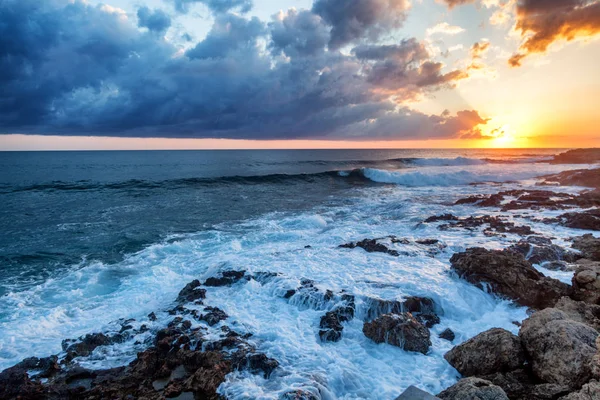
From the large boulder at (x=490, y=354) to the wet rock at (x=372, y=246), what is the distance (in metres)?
6.20

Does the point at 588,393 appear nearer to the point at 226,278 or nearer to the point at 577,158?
the point at 226,278

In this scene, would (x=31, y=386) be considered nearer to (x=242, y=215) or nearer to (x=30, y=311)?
(x=30, y=311)

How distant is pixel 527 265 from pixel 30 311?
14.2 m

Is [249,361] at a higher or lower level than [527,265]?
lower

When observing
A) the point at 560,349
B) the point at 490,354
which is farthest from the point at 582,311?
the point at 490,354

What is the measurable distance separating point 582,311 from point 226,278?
9007mm

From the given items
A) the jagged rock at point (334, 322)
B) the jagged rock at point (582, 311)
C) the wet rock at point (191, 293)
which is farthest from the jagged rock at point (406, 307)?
the wet rock at point (191, 293)

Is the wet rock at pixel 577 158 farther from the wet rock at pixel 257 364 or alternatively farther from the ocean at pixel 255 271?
the wet rock at pixel 257 364

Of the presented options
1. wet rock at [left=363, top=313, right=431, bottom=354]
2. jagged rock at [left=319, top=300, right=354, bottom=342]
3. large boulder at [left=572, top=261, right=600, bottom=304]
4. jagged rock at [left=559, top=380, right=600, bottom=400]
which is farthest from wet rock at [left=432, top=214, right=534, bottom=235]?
jagged rock at [left=559, top=380, right=600, bottom=400]

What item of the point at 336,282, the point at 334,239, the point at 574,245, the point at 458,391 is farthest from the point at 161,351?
the point at 574,245

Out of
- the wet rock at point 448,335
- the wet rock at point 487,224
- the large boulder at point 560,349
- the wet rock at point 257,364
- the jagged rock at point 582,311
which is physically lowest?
the wet rock at point 257,364

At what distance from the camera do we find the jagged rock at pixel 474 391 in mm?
4199

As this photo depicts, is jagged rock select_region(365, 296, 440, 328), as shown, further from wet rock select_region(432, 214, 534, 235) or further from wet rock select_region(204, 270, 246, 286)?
wet rock select_region(432, 214, 534, 235)

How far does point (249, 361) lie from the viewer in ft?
20.4
